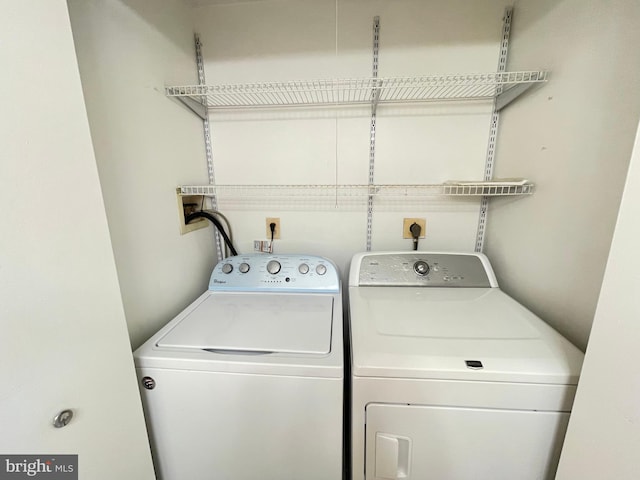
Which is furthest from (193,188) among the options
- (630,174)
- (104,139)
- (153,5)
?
(630,174)

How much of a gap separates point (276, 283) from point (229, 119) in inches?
39.4

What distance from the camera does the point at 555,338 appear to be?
820mm

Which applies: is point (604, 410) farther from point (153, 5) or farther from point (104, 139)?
point (153, 5)

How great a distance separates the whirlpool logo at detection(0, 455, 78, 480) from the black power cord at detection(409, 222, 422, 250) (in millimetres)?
1543

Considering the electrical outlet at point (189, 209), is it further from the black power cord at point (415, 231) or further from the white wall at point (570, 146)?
the white wall at point (570, 146)

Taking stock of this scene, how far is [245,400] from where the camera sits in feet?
2.63

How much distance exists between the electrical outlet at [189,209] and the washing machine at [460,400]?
1.00 meters

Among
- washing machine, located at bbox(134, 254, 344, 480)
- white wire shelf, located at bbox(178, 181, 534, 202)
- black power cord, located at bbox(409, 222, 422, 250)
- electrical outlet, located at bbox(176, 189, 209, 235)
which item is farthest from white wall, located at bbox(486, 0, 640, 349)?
electrical outlet, located at bbox(176, 189, 209, 235)

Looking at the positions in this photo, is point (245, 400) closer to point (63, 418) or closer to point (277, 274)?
point (63, 418)

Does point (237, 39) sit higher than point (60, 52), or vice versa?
point (237, 39)

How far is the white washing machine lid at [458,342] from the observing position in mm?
714

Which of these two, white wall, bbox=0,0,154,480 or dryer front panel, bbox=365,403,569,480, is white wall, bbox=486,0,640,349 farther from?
white wall, bbox=0,0,154,480

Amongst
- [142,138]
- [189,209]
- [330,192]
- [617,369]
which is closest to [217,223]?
[189,209]

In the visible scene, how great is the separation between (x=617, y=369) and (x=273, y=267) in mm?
1173
